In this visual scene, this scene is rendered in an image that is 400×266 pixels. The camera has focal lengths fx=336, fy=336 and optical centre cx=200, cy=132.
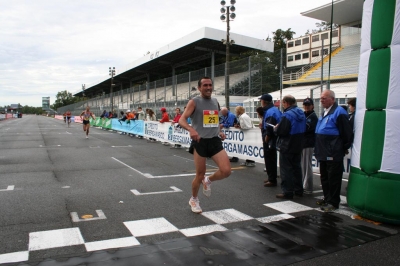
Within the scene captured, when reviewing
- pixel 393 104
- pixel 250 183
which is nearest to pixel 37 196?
pixel 250 183

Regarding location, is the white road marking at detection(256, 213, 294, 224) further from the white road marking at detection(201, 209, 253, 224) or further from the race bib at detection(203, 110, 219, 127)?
the race bib at detection(203, 110, 219, 127)

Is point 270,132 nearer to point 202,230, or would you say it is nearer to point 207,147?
point 207,147

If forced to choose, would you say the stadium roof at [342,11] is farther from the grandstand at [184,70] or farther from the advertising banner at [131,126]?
the advertising banner at [131,126]

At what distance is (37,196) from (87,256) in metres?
3.12

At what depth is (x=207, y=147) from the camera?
15.9 feet

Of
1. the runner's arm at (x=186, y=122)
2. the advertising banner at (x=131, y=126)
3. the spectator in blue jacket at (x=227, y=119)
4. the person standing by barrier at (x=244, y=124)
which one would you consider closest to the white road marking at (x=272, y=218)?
the runner's arm at (x=186, y=122)

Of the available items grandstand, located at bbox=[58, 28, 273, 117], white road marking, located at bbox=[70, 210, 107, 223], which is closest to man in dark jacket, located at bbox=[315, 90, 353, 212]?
white road marking, located at bbox=[70, 210, 107, 223]

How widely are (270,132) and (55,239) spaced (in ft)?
14.1

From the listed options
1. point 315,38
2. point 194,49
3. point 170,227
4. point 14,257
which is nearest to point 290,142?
point 170,227

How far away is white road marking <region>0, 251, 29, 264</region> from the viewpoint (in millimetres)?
3334

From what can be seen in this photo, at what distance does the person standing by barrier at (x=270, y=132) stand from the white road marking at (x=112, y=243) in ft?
12.1

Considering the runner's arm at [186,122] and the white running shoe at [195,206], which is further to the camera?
the white running shoe at [195,206]

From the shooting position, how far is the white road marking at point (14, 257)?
Answer: 3.33 meters

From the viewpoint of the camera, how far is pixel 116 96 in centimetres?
4806
